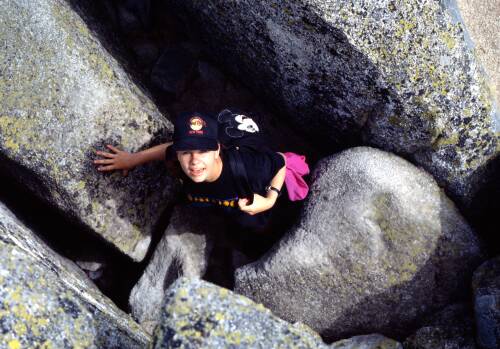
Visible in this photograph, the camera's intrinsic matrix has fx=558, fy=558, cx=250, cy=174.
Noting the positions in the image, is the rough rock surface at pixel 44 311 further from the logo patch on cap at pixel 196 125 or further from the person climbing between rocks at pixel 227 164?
the logo patch on cap at pixel 196 125

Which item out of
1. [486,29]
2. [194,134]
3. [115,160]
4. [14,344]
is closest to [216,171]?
[194,134]

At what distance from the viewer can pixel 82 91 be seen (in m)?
4.43

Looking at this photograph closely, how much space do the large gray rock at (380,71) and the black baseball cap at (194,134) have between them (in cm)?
97

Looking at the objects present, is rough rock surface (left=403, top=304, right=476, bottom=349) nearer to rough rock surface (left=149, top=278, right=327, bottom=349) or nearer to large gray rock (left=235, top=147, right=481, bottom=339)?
large gray rock (left=235, top=147, right=481, bottom=339)

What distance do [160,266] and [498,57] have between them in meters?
3.39

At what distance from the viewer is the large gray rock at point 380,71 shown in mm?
3867

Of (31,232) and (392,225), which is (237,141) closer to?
(392,225)

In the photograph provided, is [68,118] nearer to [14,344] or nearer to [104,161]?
[104,161]

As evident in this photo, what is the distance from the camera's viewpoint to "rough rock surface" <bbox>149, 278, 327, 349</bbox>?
9.35 feet

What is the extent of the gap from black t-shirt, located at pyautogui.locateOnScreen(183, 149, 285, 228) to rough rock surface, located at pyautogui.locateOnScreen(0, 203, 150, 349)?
1.07 meters

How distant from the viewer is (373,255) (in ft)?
14.0

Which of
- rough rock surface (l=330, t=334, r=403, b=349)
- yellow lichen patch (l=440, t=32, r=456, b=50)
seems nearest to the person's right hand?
rough rock surface (l=330, t=334, r=403, b=349)

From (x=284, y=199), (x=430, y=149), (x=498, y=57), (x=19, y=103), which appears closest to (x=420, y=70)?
(x=430, y=149)

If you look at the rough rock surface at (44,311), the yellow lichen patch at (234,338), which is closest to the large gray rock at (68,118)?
the rough rock surface at (44,311)
